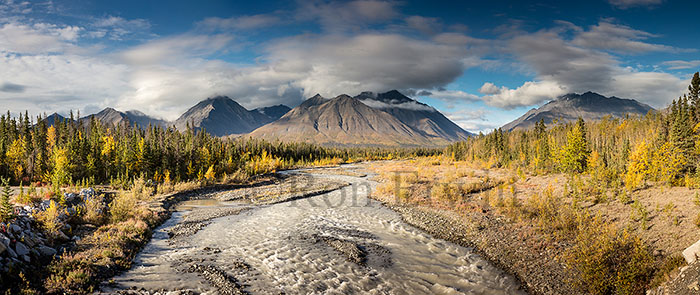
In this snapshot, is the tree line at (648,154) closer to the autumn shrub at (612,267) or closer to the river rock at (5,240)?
the autumn shrub at (612,267)

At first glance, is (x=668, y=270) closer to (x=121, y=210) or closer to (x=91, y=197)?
(x=121, y=210)

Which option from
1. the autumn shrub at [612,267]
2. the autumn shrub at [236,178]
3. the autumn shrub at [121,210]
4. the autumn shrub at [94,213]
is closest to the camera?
the autumn shrub at [612,267]

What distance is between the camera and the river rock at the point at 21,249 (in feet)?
33.7

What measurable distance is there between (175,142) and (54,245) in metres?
37.8

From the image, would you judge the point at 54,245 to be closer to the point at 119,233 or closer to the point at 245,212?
the point at 119,233

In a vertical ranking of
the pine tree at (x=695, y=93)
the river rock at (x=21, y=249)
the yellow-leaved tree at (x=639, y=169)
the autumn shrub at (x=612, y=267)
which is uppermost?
the pine tree at (x=695, y=93)

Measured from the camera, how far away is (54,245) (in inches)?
491

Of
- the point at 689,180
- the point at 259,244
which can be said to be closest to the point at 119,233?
the point at 259,244

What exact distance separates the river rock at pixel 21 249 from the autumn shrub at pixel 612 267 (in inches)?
748

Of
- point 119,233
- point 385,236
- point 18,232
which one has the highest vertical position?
point 18,232

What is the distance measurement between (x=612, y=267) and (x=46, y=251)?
2042cm

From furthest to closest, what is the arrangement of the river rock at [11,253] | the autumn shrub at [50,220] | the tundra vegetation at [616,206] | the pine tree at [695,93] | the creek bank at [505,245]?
the pine tree at [695,93]
the autumn shrub at [50,220]
the creek bank at [505,245]
the tundra vegetation at [616,206]
the river rock at [11,253]

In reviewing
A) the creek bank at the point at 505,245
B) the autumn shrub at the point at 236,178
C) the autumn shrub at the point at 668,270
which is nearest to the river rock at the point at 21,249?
the creek bank at the point at 505,245

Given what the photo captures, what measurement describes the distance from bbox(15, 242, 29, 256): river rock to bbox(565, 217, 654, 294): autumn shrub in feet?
62.3
